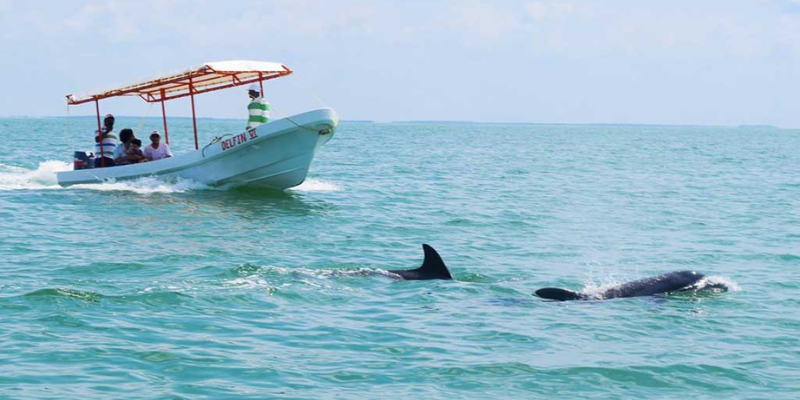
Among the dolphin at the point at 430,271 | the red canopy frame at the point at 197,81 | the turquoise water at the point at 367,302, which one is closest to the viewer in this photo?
the turquoise water at the point at 367,302

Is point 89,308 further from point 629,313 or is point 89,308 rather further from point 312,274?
point 629,313

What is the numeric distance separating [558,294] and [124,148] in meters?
17.4

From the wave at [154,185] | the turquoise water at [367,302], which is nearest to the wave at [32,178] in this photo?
the turquoise water at [367,302]

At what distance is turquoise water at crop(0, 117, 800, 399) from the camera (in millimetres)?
9859

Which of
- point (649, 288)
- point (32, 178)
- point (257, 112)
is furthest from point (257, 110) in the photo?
point (649, 288)

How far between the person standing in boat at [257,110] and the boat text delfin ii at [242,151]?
1.25 ft

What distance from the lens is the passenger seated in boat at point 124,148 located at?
89.7 ft

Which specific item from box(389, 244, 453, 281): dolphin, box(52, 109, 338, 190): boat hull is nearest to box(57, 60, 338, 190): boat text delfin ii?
box(52, 109, 338, 190): boat hull

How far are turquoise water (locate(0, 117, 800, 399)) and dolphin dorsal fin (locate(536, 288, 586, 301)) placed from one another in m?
0.15

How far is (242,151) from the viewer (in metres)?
26.7

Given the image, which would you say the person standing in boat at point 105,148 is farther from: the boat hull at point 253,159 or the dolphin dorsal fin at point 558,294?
the dolphin dorsal fin at point 558,294

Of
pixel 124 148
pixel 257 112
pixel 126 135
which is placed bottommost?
pixel 124 148

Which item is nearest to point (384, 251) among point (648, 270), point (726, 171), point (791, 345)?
point (648, 270)

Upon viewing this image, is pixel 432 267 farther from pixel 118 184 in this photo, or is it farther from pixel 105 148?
pixel 105 148
